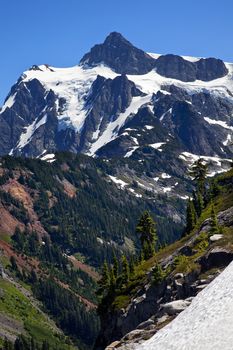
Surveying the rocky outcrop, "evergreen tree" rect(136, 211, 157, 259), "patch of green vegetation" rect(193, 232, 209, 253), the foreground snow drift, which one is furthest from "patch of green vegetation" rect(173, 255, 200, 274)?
"evergreen tree" rect(136, 211, 157, 259)

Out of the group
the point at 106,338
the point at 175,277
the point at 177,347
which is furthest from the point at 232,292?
the point at 106,338

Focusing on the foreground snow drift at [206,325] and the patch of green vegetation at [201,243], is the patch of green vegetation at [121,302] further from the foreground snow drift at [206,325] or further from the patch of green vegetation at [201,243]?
the foreground snow drift at [206,325]

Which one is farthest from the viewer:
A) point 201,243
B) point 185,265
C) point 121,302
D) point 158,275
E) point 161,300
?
point 121,302

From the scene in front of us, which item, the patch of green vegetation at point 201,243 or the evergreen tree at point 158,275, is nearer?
the patch of green vegetation at point 201,243

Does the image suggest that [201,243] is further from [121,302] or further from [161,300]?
[121,302]

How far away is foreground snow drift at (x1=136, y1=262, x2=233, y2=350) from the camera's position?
103 feet

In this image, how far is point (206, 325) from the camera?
3294cm

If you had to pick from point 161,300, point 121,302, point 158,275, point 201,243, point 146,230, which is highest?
point 146,230

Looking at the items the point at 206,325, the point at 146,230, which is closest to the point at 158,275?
the point at 206,325

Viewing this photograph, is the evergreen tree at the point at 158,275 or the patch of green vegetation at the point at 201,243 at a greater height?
the patch of green vegetation at the point at 201,243

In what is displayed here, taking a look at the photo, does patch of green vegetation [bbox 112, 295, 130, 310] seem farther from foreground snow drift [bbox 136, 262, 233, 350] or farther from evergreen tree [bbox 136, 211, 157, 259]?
foreground snow drift [bbox 136, 262, 233, 350]

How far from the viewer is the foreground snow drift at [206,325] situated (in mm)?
31250

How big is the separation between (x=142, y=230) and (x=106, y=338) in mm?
43097

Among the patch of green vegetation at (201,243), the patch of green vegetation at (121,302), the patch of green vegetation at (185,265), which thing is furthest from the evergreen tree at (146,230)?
the patch of green vegetation at (185,265)
